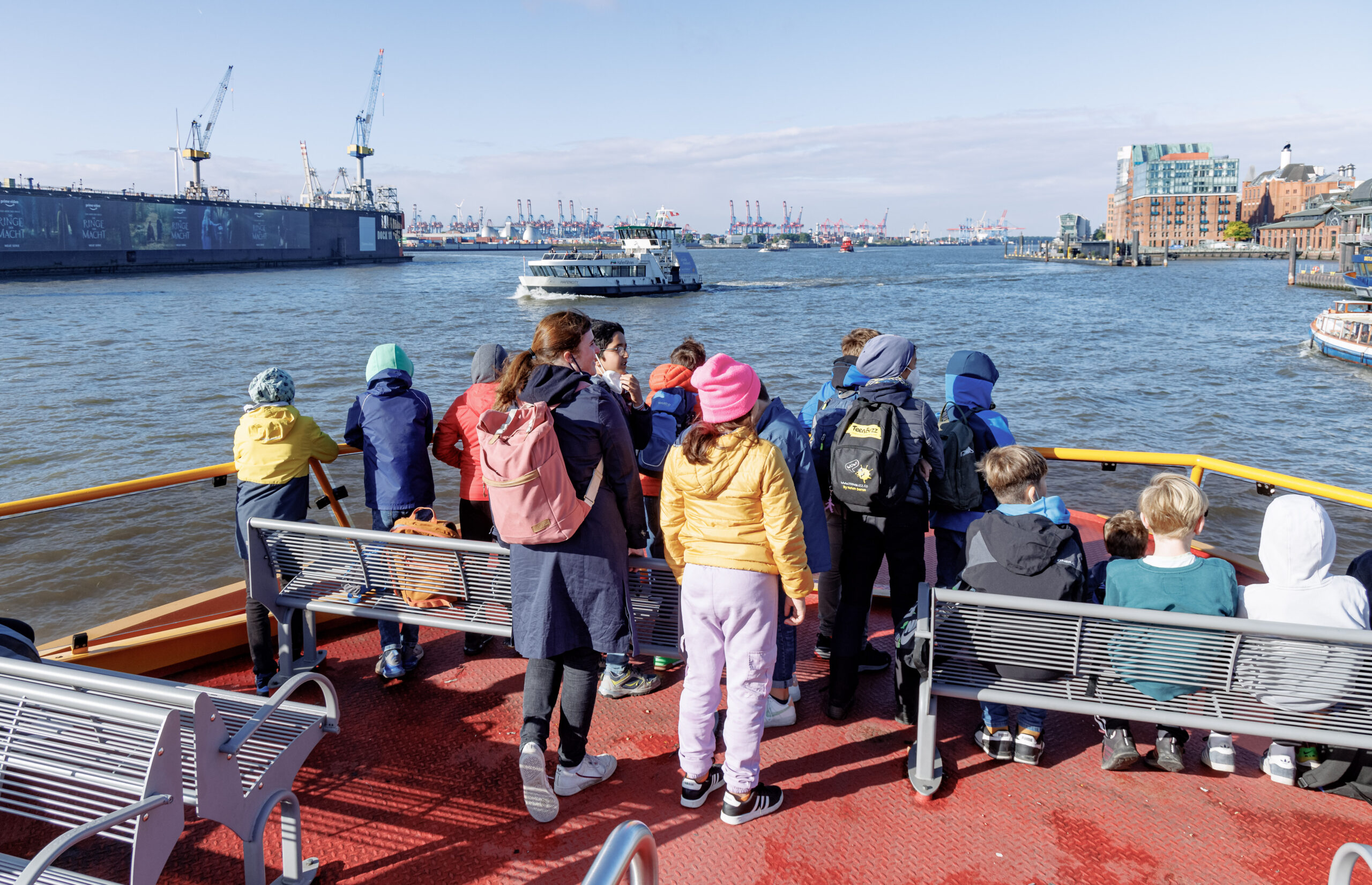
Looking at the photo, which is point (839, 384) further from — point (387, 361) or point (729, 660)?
point (387, 361)

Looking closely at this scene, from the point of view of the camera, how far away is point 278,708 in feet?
8.02

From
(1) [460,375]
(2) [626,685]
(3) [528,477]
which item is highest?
(3) [528,477]

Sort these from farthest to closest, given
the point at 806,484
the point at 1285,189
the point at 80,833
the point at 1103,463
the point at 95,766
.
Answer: the point at 1285,189
the point at 1103,463
the point at 806,484
the point at 95,766
the point at 80,833

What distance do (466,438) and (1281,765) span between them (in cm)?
329

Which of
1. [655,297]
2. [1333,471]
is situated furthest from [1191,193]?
[1333,471]

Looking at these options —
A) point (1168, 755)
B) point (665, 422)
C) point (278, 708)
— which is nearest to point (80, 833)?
point (278, 708)

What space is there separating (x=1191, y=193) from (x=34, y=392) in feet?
569

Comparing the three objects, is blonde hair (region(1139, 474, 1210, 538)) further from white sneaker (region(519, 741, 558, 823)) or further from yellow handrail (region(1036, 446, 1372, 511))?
white sneaker (region(519, 741, 558, 823))

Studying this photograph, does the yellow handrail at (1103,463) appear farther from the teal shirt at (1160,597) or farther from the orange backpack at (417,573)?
the teal shirt at (1160,597)

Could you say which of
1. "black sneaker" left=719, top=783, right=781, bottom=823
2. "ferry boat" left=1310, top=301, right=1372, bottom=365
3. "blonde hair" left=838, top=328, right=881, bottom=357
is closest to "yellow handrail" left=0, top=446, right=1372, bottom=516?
"blonde hair" left=838, top=328, right=881, bottom=357

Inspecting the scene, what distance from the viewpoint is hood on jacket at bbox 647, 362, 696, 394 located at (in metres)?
3.82

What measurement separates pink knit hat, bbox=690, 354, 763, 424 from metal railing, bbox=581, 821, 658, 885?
129cm

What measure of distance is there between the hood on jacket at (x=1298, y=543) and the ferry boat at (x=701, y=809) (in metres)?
0.77

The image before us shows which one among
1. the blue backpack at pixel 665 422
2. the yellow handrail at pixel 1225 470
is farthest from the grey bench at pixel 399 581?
the yellow handrail at pixel 1225 470
